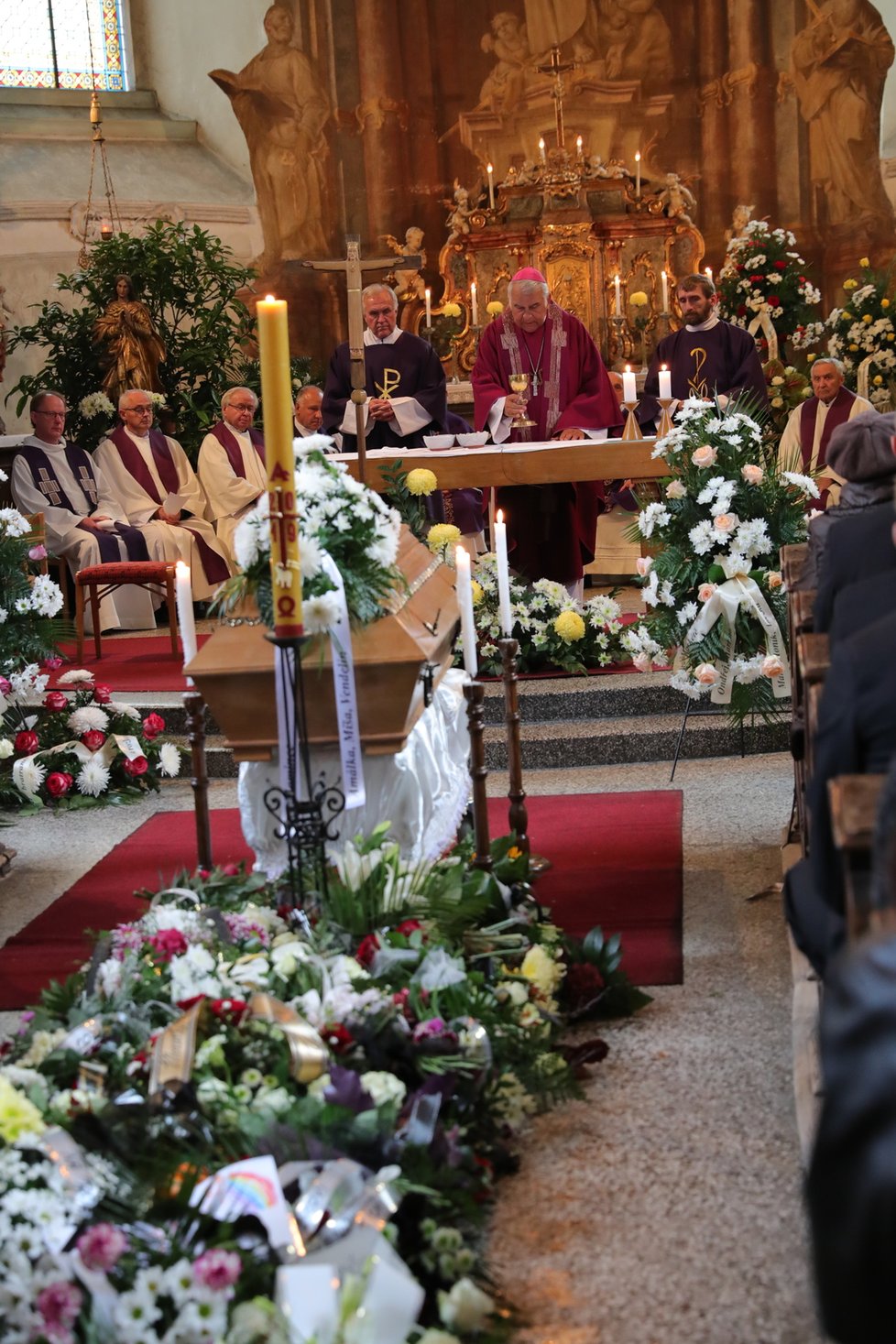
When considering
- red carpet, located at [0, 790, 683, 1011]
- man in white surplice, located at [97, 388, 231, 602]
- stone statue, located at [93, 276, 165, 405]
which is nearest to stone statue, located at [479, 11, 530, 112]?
stone statue, located at [93, 276, 165, 405]

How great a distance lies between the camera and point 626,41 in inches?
587

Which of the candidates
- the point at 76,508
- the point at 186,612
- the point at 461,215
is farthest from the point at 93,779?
the point at 461,215

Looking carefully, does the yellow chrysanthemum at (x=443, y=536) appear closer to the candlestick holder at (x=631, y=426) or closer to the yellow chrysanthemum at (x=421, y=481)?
the yellow chrysanthemum at (x=421, y=481)

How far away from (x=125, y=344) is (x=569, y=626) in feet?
19.2

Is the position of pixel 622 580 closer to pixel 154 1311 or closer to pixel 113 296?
pixel 113 296

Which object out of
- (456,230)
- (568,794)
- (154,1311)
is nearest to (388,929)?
(154,1311)

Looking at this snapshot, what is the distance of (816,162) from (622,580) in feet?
16.9

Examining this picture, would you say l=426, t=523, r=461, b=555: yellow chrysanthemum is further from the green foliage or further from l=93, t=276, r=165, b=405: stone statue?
l=93, t=276, r=165, b=405: stone statue

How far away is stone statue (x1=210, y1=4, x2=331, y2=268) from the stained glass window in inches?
41.9

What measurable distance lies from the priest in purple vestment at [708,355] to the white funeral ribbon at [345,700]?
22.8 ft

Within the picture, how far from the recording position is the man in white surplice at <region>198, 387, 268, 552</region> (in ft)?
36.4

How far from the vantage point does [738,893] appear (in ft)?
15.9

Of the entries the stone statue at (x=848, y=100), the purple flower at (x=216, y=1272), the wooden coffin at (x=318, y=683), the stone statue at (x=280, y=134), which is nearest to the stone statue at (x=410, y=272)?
the stone statue at (x=280, y=134)

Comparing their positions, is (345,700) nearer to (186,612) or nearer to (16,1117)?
(186,612)
